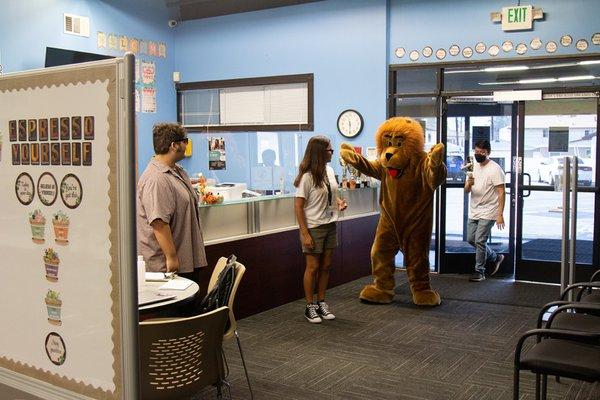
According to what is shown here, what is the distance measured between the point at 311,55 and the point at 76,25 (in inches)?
111

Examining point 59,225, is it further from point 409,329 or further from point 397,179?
point 397,179

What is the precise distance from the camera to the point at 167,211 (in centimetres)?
356

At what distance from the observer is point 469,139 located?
7359 mm

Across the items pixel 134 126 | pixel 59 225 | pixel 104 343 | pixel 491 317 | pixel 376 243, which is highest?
pixel 134 126

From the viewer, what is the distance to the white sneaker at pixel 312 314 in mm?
5191

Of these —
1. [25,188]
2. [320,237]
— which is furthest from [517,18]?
[25,188]

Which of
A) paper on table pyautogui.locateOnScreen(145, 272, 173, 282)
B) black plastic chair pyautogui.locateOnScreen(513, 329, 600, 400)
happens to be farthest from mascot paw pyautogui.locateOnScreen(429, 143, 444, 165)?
paper on table pyautogui.locateOnScreen(145, 272, 173, 282)

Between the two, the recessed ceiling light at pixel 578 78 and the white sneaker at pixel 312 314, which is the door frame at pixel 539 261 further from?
the white sneaker at pixel 312 314

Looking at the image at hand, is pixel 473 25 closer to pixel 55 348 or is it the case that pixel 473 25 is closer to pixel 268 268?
pixel 268 268

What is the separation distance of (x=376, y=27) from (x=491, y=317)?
12.2ft

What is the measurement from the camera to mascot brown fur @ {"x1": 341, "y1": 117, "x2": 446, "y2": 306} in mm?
5727

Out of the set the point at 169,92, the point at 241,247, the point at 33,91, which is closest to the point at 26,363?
the point at 33,91

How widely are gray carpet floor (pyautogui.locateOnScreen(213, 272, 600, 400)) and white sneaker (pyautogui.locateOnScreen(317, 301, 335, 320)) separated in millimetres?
76

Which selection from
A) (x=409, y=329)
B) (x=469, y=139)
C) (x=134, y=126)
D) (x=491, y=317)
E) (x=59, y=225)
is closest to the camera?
(x=134, y=126)
